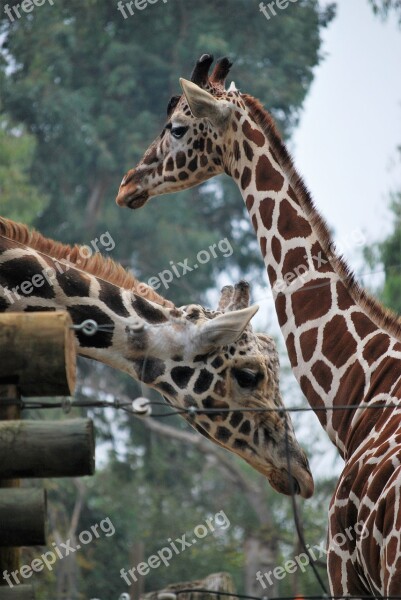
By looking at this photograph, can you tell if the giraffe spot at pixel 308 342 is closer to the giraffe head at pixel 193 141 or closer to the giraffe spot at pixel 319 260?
the giraffe spot at pixel 319 260

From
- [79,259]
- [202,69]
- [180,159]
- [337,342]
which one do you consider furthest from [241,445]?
[202,69]

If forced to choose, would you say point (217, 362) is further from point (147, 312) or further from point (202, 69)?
point (202, 69)

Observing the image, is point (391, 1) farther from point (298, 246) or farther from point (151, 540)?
point (298, 246)

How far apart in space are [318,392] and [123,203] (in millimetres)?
2952

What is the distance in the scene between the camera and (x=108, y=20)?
41125mm

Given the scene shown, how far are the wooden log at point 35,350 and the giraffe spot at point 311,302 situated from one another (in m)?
2.52

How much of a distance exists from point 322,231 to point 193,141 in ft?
4.98

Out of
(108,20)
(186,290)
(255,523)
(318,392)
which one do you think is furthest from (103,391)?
(318,392)

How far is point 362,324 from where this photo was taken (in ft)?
24.5

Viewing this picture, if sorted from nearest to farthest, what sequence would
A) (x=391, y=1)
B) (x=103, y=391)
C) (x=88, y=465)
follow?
(x=88, y=465)
(x=391, y=1)
(x=103, y=391)

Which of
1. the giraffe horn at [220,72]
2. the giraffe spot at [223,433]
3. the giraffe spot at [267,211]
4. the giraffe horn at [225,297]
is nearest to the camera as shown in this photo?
the giraffe spot at [223,433]

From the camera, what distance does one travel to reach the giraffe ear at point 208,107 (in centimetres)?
877

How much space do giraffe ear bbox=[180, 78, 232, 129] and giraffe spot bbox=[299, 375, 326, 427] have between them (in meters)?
2.27

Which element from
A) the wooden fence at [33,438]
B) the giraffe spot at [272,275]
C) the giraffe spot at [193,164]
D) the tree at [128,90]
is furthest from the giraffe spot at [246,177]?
the tree at [128,90]
